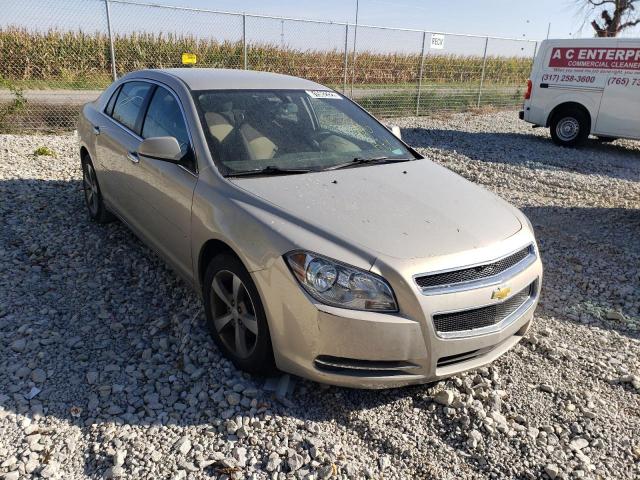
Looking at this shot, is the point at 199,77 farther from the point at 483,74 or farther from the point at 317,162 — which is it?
the point at 483,74

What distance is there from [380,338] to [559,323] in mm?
2047

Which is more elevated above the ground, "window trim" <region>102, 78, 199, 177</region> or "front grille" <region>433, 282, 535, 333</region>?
"window trim" <region>102, 78, 199, 177</region>

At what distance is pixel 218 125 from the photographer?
3.45 metres

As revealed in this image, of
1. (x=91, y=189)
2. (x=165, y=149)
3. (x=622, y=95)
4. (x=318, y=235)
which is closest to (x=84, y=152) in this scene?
(x=91, y=189)

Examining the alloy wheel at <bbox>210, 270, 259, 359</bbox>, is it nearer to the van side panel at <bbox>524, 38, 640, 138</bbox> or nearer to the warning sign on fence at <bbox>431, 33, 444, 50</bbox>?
the van side panel at <bbox>524, 38, 640, 138</bbox>

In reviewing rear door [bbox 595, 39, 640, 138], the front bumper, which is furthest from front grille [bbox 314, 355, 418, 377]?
rear door [bbox 595, 39, 640, 138]

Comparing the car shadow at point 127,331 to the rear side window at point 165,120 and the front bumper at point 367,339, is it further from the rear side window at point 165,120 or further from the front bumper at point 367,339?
the rear side window at point 165,120

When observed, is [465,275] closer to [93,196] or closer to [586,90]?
[93,196]

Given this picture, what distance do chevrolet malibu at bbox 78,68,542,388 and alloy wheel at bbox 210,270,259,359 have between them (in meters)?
0.01

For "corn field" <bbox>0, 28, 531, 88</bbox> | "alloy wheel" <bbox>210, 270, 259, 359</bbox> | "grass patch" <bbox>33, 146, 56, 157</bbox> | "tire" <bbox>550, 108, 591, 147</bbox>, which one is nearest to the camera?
"alloy wheel" <bbox>210, 270, 259, 359</bbox>

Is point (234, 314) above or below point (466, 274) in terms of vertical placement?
below

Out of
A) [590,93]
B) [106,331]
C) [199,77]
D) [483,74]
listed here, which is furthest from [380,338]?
[483,74]

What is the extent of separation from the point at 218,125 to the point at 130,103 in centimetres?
142

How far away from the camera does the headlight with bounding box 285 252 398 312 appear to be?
8.15ft
